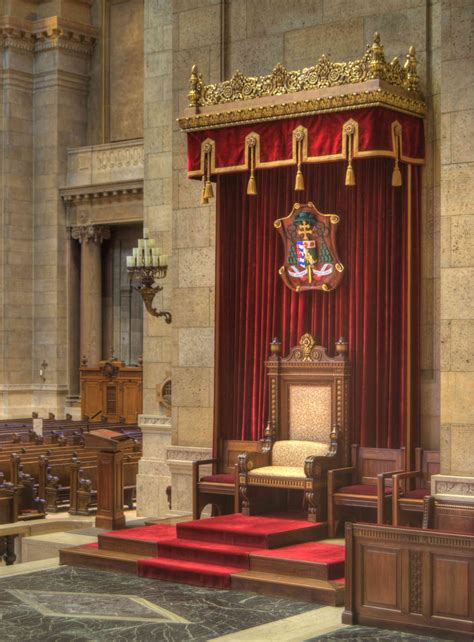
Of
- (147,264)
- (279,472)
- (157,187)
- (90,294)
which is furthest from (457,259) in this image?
(90,294)

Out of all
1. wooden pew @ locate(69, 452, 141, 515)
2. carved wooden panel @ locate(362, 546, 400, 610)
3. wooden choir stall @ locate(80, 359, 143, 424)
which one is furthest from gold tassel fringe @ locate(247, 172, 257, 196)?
wooden choir stall @ locate(80, 359, 143, 424)

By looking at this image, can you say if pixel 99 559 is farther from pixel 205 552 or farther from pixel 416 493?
pixel 416 493

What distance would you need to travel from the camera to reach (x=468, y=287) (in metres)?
8.23

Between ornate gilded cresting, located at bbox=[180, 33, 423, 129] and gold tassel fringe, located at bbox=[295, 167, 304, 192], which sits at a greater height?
ornate gilded cresting, located at bbox=[180, 33, 423, 129]

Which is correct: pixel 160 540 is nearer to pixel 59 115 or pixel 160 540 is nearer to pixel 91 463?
pixel 91 463

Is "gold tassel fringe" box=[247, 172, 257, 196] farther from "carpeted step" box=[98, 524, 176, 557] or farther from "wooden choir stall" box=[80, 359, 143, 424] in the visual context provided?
"wooden choir stall" box=[80, 359, 143, 424]

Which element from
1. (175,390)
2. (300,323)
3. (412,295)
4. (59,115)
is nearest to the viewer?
(412,295)

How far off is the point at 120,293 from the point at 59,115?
381 centimetres

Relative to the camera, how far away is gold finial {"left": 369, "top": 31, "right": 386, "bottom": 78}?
28.6 ft

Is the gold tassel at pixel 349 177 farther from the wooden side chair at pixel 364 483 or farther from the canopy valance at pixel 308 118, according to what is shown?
the wooden side chair at pixel 364 483

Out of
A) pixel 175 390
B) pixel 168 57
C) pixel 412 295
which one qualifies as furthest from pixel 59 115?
pixel 412 295

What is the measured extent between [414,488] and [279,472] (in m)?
1.05

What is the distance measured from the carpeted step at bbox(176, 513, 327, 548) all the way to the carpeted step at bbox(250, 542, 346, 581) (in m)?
0.11

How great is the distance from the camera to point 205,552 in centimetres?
843
